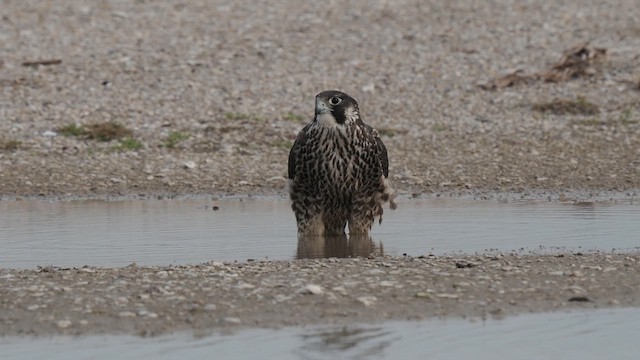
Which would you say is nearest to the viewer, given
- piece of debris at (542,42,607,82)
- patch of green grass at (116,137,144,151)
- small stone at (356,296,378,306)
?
small stone at (356,296,378,306)

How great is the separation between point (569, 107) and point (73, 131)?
6794mm

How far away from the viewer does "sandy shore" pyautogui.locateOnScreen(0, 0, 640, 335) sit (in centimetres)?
916

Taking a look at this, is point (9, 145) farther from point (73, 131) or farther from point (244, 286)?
point (244, 286)

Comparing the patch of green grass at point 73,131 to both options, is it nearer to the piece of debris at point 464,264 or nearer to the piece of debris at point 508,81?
the piece of debris at point 508,81

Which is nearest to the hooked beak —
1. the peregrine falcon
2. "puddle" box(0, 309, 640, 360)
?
the peregrine falcon

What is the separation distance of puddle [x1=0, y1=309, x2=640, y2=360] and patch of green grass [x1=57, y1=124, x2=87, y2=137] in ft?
32.6

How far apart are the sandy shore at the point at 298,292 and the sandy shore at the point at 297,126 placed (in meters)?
0.02

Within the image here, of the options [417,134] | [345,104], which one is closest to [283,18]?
[417,134]

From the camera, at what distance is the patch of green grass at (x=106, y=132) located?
18000 millimetres

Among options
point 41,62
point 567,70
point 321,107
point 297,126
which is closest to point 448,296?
point 321,107

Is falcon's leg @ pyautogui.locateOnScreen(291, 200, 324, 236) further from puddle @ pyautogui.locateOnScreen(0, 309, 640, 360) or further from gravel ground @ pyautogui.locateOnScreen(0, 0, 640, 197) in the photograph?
puddle @ pyautogui.locateOnScreen(0, 309, 640, 360)

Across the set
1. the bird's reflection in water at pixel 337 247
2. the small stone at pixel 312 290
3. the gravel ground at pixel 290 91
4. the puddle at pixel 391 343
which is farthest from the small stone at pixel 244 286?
the gravel ground at pixel 290 91

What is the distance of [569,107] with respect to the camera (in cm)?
1967

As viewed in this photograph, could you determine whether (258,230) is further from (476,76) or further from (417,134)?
(476,76)
